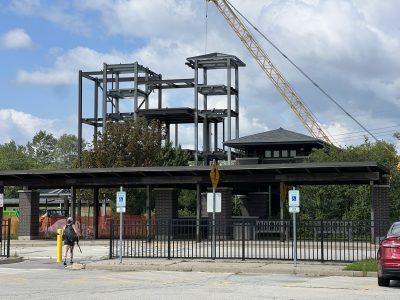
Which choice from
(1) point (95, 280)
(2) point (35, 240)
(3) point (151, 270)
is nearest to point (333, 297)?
(1) point (95, 280)

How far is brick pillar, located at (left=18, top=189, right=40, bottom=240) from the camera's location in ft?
133

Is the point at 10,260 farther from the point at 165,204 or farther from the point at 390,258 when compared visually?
the point at 165,204

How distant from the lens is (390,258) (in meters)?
15.2

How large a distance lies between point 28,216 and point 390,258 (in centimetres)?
2937

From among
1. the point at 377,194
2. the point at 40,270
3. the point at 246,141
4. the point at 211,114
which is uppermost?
the point at 211,114

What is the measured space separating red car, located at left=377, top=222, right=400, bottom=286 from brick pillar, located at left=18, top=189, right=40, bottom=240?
94.3 ft

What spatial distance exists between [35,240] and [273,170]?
49.0 feet

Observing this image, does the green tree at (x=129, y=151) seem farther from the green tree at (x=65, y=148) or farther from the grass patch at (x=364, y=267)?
the green tree at (x=65, y=148)

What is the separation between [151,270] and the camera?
20.9m

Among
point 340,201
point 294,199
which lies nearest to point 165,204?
point 340,201

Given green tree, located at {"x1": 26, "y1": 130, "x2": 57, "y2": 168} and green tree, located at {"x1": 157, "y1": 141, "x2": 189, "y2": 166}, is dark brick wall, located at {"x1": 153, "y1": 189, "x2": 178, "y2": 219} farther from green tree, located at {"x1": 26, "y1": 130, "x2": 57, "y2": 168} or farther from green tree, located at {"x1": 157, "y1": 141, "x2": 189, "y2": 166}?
green tree, located at {"x1": 26, "y1": 130, "x2": 57, "y2": 168}

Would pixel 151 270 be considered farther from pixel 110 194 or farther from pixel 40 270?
pixel 110 194

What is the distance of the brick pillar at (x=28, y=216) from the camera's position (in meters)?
40.4

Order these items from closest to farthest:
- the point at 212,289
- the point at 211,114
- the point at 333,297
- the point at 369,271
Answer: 1. the point at 333,297
2. the point at 212,289
3. the point at 369,271
4. the point at 211,114
